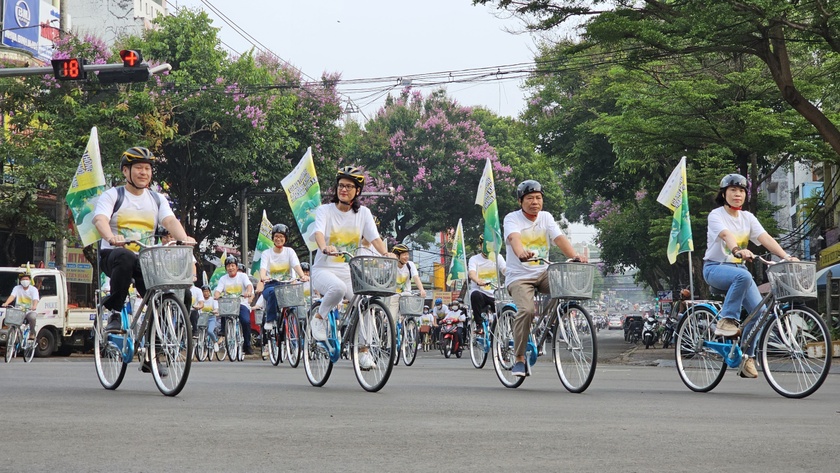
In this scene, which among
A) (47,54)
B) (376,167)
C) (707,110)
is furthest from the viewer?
(376,167)

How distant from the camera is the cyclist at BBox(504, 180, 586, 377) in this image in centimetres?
995

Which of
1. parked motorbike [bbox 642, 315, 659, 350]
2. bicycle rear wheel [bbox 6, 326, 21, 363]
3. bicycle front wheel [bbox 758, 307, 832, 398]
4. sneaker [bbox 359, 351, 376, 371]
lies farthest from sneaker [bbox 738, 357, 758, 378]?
parked motorbike [bbox 642, 315, 659, 350]

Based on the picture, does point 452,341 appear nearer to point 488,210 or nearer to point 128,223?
point 488,210

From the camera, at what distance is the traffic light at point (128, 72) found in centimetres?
1808

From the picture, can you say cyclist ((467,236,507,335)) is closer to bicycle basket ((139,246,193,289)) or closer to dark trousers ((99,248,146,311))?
dark trousers ((99,248,146,311))

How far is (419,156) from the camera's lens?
52219 millimetres

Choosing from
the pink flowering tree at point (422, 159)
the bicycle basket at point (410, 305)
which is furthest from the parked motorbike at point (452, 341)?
the pink flowering tree at point (422, 159)

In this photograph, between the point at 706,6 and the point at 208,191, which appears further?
the point at 208,191

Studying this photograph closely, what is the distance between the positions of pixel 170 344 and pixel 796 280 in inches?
182

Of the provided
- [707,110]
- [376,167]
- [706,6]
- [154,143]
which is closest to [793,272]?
[706,6]

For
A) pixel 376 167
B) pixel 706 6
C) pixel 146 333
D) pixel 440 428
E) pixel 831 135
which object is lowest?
pixel 440 428

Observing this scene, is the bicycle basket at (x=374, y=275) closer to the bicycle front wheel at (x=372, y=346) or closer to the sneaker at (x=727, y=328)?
the bicycle front wheel at (x=372, y=346)

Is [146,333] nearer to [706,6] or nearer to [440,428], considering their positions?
[440,428]

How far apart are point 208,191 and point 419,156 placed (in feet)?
54.7
